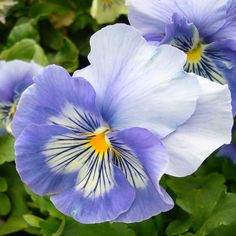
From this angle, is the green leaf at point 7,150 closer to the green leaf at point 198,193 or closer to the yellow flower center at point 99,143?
the green leaf at point 198,193

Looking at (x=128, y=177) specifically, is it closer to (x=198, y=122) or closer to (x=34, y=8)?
(x=198, y=122)

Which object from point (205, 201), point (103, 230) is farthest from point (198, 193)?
point (103, 230)

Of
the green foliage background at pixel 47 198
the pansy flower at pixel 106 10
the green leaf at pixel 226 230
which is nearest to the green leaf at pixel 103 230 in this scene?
the green foliage background at pixel 47 198

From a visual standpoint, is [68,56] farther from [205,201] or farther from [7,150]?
[205,201]

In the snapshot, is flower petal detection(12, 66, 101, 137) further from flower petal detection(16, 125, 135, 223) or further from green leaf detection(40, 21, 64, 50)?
green leaf detection(40, 21, 64, 50)

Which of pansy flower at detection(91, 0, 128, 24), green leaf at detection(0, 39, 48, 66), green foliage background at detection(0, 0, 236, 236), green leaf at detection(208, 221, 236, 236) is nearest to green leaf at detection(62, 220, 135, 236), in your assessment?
green foliage background at detection(0, 0, 236, 236)
